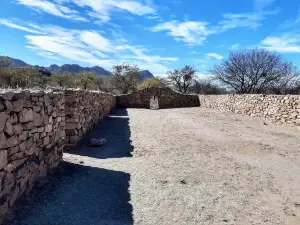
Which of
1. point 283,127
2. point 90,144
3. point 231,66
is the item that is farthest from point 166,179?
point 231,66

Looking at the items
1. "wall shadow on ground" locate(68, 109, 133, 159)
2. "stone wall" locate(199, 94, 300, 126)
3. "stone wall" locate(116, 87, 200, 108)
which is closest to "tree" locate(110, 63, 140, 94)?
"stone wall" locate(116, 87, 200, 108)

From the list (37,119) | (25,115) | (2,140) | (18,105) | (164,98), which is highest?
(18,105)

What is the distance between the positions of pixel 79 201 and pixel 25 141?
3.57 feet

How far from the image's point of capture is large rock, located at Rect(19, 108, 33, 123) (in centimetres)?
401

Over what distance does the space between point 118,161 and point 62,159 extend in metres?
1.18

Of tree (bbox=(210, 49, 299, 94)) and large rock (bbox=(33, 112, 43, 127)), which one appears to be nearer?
large rock (bbox=(33, 112, 43, 127))

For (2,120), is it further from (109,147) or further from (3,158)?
(109,147)

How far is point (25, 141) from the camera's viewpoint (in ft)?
13.7

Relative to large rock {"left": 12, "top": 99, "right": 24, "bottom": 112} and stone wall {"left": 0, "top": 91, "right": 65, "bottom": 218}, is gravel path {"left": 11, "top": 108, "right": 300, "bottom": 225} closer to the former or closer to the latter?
stone wall {"left": 0, "top": 91, "right": 65, "bottom": 218}

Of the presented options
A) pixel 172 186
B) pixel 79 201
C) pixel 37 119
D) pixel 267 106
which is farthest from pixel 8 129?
pixel 267 106

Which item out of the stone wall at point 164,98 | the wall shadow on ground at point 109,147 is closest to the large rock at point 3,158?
the wall shadow on ground at point 109,147

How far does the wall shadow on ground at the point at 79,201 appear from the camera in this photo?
3.77m

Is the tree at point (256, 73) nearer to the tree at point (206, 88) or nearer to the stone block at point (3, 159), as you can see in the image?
the tree at point (206, 88)

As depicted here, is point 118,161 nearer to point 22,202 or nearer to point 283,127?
point 22,202
